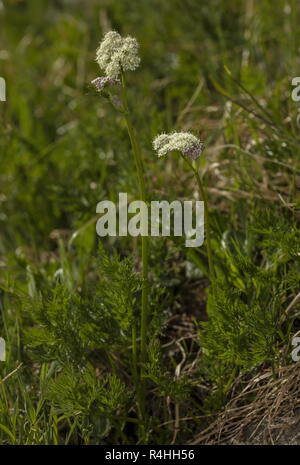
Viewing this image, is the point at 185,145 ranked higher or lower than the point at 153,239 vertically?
higher

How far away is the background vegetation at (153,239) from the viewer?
1.94 meters

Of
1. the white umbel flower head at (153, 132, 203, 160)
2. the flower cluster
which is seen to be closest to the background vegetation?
the flower cluster

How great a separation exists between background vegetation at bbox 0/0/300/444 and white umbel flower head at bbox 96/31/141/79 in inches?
3.6

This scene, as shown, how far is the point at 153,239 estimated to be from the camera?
2.37 metres

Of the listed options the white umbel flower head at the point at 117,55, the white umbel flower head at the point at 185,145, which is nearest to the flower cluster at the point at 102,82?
the white umbel flower head at the point at 117,55

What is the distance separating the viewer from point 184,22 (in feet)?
12.4

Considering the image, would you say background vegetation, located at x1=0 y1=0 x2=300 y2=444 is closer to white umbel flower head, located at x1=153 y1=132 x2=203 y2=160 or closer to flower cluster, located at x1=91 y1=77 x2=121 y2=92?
flower cluster, located at x1=91 y1=77 x2=121 y2=92

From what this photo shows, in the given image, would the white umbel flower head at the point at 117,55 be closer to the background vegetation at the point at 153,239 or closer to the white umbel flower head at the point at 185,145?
the background vegetation at the point at 153,239

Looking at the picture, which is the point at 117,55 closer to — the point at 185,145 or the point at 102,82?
the point at 102,82

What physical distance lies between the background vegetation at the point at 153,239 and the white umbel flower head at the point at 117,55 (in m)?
0.09

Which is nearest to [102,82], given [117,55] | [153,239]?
[117,55]

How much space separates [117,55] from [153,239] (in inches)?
34.0

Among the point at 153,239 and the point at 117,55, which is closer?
the point at 117,55

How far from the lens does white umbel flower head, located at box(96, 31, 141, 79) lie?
1670mm
